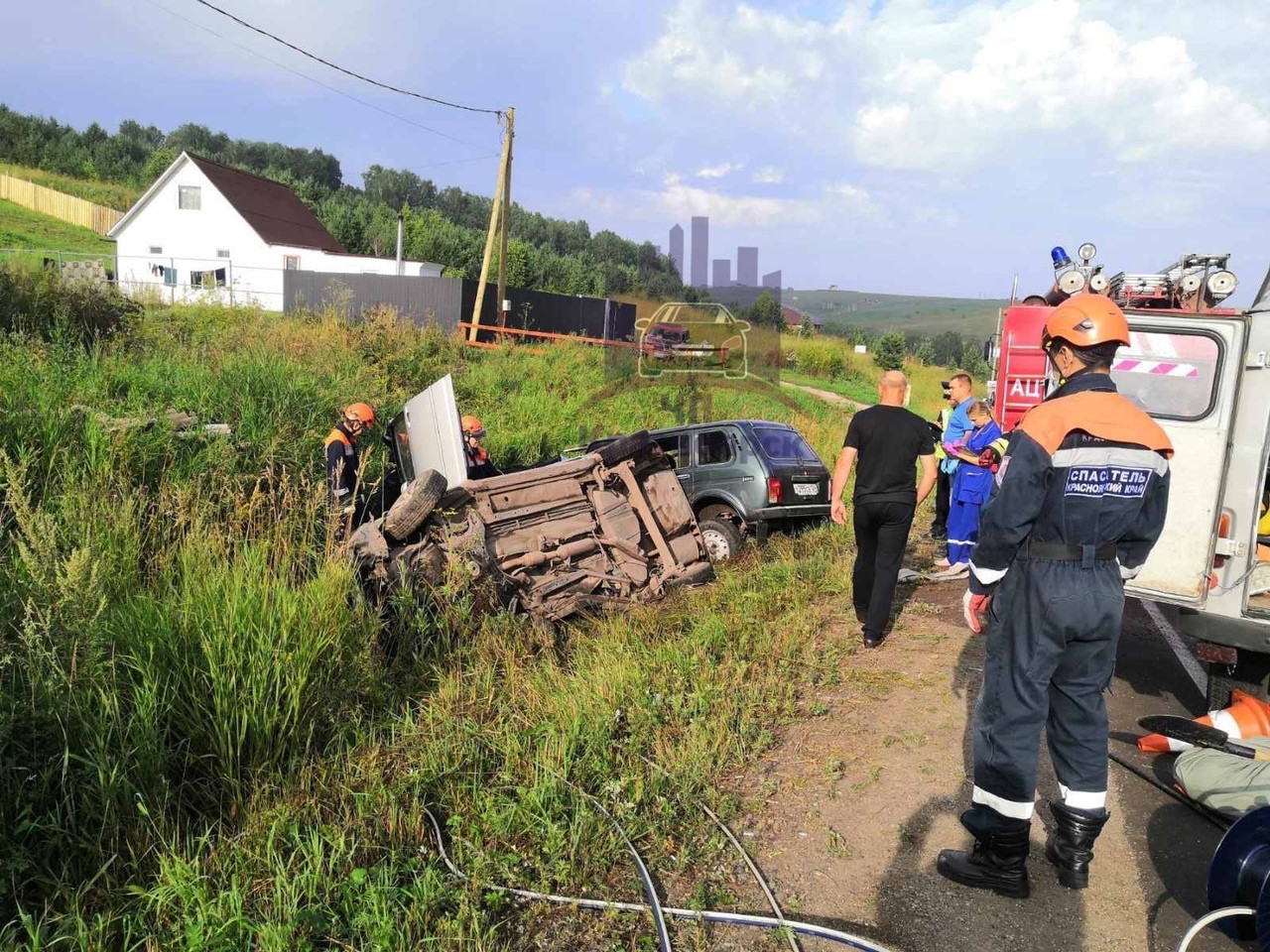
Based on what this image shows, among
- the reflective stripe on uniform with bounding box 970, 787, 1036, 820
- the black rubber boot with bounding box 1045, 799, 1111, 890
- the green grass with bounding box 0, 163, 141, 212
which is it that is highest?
the green grass with bounding box 0, 163, 141, 212

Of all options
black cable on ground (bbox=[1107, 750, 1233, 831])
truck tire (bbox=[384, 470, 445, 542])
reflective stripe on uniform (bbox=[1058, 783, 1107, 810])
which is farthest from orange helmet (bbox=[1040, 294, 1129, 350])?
truck tire (bbox=[384, 470, 445, 542])

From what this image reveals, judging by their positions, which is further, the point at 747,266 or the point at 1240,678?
the point at 747,266

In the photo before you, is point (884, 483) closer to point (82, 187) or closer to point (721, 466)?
point (721, 466)

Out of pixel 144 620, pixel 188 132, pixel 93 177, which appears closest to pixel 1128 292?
pixel 144 620

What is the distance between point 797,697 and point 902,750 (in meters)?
0.75

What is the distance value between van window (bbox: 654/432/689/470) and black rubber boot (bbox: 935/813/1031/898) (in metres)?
6.56

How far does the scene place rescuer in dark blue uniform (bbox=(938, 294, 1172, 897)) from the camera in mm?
2949

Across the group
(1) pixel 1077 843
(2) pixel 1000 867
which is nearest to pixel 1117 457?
(1) pixel 1077 843

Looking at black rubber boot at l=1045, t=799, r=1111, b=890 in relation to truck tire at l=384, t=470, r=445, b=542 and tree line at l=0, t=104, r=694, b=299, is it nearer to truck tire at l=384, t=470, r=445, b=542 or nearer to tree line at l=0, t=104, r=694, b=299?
truck tire at l=384, t=470, r=445, b=542

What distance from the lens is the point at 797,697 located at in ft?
15.4

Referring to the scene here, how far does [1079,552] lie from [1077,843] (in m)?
1.10

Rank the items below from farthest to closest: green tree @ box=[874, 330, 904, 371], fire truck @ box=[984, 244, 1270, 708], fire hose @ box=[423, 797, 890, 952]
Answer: green tree @ box=[874, 330, 904, 371] < fire truck @ box=[984, 244, 1270, 708] < fire hose @ box=[423, 797, 890, 952]

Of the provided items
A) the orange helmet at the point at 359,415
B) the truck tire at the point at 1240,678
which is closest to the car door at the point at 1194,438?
the truck tire at the point at 1240,678

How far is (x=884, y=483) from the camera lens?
5.59 m
